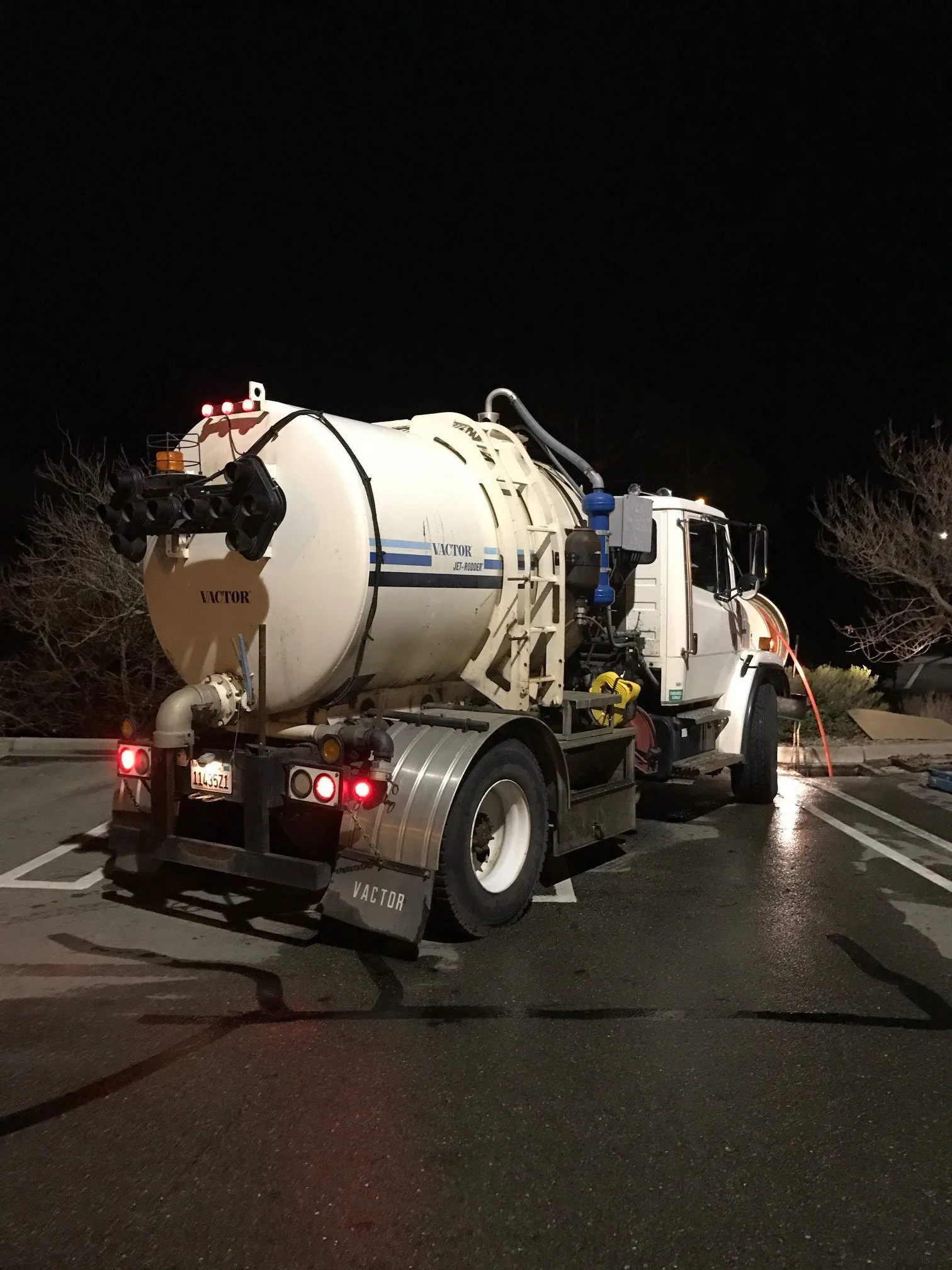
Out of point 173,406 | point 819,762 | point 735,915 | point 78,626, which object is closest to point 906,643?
point 819,762

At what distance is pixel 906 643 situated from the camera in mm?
14406

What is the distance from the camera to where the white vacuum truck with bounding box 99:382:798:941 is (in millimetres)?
4949

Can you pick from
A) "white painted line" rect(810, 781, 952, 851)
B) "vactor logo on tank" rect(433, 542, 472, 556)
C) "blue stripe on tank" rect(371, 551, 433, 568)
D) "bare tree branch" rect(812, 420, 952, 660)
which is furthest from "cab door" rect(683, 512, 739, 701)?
"bare tree branch" rect(812, 420, 952, 660)

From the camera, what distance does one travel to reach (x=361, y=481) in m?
5.02

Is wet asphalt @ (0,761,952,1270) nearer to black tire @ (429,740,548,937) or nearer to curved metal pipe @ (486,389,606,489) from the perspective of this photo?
black tire @ (429,740,548,937)

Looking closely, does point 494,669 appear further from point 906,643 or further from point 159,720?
point 906,643

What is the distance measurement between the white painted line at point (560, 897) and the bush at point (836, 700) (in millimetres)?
6872

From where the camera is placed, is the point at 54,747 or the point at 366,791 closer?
the point at 366,791

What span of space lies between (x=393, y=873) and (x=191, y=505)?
213cm

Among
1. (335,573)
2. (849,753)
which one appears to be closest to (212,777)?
(335,573)

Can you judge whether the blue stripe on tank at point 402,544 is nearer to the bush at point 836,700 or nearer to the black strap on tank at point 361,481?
the black strap on tank at point 361,481

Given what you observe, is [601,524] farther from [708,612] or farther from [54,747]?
[54,747]

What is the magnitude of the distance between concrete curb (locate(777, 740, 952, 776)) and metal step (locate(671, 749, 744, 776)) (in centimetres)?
293

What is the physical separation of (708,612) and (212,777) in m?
4.47
